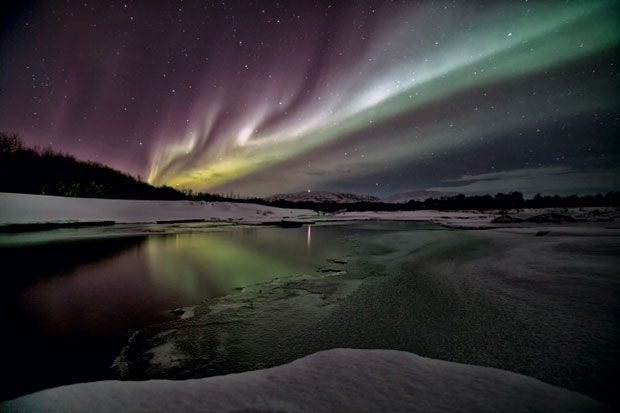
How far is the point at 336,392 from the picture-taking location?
2182mm

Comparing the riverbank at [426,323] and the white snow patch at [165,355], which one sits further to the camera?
the white snow patch at [165,355]

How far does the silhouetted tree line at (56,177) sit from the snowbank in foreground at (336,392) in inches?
1554

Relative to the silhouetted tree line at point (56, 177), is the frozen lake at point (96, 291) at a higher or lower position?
lower

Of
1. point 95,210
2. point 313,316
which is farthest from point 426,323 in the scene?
point 95,210

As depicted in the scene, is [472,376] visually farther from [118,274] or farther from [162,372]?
[118,274]

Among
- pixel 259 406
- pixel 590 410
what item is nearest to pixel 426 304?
pixel 590 410

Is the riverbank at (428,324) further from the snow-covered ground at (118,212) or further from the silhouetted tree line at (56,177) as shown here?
the silhouetted tree line at (56,177)

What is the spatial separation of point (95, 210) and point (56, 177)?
13.8 m

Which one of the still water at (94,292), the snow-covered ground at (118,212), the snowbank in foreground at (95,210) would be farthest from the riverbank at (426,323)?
the snowbank in foreground at (95,210)

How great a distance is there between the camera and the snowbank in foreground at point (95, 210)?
20.1 metres

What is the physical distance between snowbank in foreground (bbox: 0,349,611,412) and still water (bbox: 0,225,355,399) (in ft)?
1.93

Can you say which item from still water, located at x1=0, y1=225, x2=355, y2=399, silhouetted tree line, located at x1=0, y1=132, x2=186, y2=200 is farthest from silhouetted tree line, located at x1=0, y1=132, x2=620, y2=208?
still water, located at x1=0, y1=225, x2=355, y2=399

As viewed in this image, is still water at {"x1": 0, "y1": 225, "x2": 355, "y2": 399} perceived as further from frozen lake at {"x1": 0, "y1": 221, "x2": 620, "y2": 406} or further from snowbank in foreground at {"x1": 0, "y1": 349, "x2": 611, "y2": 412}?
snowbank in foreground at {"x1": 0, "y1": 349, "x2": 611, "y2": 412}

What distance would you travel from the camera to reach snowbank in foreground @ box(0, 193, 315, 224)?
20.1m
